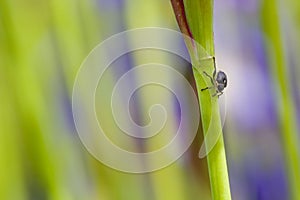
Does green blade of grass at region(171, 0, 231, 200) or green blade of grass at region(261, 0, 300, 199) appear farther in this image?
green blade of grass at region(261, 0, 300, 199)

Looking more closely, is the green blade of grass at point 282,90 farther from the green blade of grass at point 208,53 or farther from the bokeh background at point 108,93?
the green blade of grass at point 208,53

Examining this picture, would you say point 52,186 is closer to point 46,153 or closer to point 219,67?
point 46,153

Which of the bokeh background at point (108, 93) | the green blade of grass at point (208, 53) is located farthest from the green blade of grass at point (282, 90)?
the green blade of grass at point (208, 53)

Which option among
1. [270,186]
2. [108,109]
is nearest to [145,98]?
[108,109]

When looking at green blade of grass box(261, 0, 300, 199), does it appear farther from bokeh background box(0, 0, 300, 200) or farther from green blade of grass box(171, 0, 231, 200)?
green blade of grass box(171, 0, 231, 200)

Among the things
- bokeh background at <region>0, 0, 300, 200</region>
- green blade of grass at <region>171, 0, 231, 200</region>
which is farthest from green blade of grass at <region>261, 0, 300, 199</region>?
green blade of grass at <region>171, 0, 231, 200</region>
